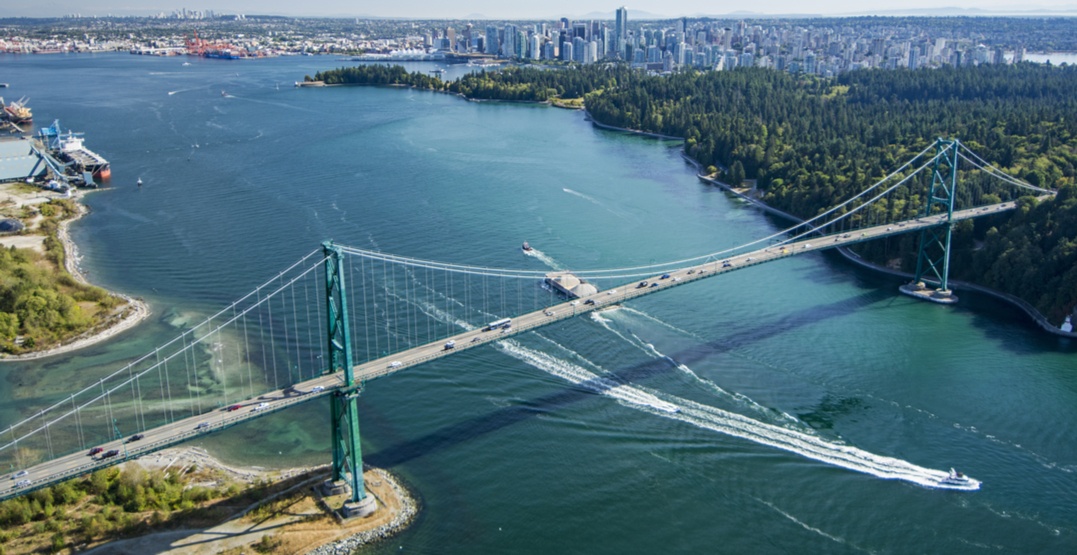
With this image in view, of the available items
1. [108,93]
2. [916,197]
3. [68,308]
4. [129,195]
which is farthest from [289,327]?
[108,93]

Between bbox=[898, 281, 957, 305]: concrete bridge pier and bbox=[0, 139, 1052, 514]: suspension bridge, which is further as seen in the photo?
bbox=[898, 281, 957, 305]: concrete bridge pier

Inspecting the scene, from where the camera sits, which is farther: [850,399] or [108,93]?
[108,93]

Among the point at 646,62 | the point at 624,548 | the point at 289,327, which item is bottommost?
the point at 624,548

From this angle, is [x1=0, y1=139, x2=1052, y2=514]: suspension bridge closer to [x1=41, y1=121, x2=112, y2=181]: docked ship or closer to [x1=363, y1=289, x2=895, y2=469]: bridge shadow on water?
[x1=363, y1=289, x2=895, y2=469]: bridge shadow on water

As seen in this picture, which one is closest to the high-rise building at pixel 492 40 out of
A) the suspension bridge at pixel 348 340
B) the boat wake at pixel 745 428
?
the suspension bridge at pixel 348 340

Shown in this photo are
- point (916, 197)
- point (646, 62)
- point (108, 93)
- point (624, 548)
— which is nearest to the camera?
point (624, 548)

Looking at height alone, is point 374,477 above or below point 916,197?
below

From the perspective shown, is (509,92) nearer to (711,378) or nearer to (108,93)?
(108,93)

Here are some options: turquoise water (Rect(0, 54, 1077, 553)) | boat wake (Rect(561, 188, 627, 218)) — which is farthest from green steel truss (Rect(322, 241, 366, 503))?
boat wake (Rect(561, 188, 627, 218))
